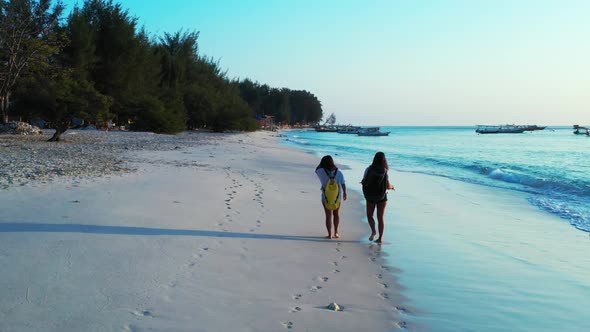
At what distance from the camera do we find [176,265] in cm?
515

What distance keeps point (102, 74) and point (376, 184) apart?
133ft

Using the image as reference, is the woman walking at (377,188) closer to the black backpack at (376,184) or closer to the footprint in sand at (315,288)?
the black backpack at (376,184)

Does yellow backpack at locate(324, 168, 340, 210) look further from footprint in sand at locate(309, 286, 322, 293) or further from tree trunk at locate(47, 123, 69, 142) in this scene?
tree trunk at locate(47, 123, 69, 142)

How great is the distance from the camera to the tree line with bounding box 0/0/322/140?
25188 millimetres

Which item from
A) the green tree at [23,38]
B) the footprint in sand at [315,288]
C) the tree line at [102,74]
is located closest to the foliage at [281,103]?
the tree line at [102,74]

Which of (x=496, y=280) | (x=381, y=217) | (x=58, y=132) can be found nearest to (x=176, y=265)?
(x=381, y=217)

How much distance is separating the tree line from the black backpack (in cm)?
1978

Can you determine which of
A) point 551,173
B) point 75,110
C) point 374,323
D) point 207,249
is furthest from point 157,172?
point 551,173

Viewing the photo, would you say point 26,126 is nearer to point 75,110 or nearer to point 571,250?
point 75,110

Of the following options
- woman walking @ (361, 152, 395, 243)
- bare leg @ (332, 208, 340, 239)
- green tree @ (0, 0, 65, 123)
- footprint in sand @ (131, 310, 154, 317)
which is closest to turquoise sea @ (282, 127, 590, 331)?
woman walking @ (361, 152, 395, 243)

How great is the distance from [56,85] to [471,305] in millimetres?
24697

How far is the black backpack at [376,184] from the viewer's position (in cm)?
747

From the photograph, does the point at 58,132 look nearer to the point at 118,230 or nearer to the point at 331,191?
the point at 118,230

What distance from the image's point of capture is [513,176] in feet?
65.0
